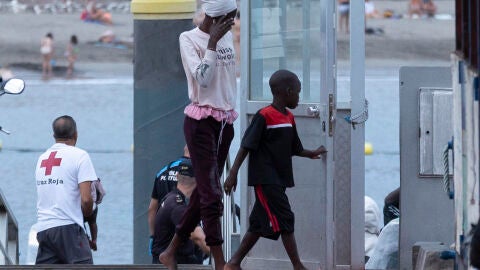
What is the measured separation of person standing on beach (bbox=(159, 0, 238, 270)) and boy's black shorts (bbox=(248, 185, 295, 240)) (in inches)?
13.1

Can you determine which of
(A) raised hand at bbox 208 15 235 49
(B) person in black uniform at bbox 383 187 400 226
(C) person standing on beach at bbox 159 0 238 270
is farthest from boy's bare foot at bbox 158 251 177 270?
(B) person in black uniform at bbox 383 187 400 226

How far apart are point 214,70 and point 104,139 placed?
Result: 16.0m

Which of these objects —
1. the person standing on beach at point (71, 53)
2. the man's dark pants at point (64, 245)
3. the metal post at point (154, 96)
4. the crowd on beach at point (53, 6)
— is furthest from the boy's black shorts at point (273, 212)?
the crowd on beach at point (53, 6)

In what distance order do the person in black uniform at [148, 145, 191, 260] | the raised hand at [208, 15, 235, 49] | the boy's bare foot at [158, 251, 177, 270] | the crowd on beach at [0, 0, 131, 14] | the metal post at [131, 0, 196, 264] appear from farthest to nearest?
the crowd on beach at [0, 0, 131, 14]
the metal post at [131, 0, 196, 264]
the person in black uniform at [148, 145, 191, 260]
the boy's bare foot at [158, 251, 177, 270]
the raised hand at [208, 15, 235, 49]

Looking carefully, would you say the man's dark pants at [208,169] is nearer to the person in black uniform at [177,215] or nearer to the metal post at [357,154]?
the person in black uniform at [177,215]

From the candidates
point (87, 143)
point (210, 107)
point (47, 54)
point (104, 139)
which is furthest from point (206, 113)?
point (47, 54)

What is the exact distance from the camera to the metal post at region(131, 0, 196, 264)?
29.8ft

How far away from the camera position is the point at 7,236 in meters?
8.16

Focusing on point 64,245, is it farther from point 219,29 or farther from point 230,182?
point 219,29

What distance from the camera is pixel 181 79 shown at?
9281 millimetres

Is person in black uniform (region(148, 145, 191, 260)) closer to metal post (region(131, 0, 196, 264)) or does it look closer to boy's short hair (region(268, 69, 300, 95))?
metal post (region(131, 0, 196, 264))

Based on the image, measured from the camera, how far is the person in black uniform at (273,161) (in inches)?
252

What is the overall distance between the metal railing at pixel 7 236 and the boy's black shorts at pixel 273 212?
7.28ft

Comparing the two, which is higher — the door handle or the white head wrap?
the white head wrap
